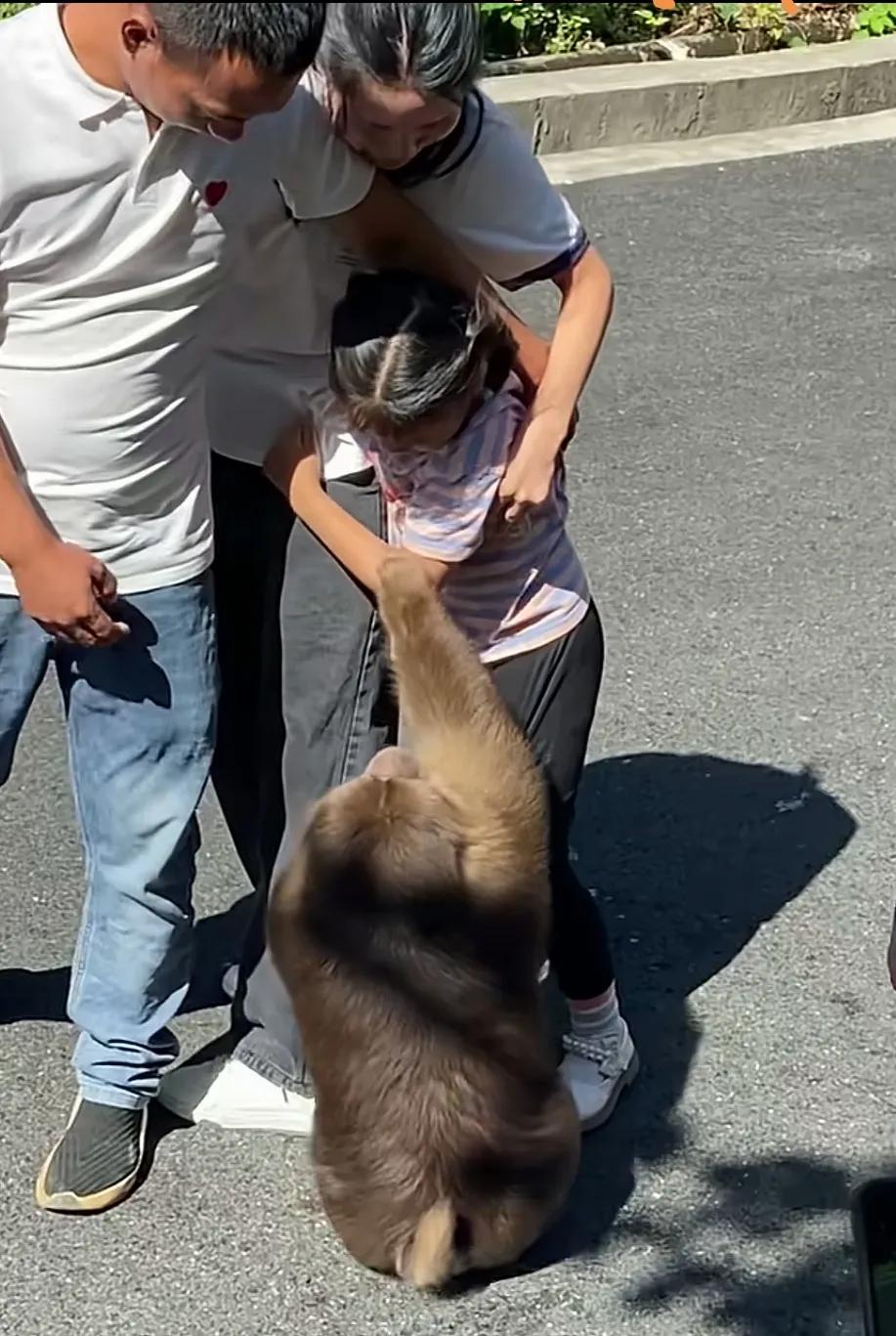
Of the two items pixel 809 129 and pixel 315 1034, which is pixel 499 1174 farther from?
pixel 809 129

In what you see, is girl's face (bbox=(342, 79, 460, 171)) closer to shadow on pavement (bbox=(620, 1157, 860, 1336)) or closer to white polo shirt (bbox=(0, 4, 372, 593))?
white polo shirt (bbox=(0, 4, 372, 593))

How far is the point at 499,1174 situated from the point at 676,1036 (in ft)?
2.48

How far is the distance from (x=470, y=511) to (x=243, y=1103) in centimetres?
107

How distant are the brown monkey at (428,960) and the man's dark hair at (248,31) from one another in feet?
2.66

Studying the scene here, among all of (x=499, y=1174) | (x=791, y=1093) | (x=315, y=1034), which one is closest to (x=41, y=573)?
(x=315, y=1034)

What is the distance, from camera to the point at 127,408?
7.70 feet

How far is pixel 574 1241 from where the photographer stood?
2803mm

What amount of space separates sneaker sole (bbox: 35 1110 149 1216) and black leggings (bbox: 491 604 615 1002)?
73cm

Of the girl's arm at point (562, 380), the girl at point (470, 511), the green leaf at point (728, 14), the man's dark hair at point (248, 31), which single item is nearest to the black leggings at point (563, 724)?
the girl at point (470, 511)

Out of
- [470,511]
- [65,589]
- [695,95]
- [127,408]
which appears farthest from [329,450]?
[695,95]

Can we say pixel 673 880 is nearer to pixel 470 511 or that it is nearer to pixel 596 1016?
pixel 596 1016

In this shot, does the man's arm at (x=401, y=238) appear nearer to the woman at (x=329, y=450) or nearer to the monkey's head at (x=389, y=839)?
the woman at (x=329, y=450)

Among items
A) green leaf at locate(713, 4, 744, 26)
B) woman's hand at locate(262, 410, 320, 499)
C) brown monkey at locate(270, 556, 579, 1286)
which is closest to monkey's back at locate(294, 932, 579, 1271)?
brown monkey at locate(270, 556, 579, 1286)

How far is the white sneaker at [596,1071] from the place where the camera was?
2994mm
